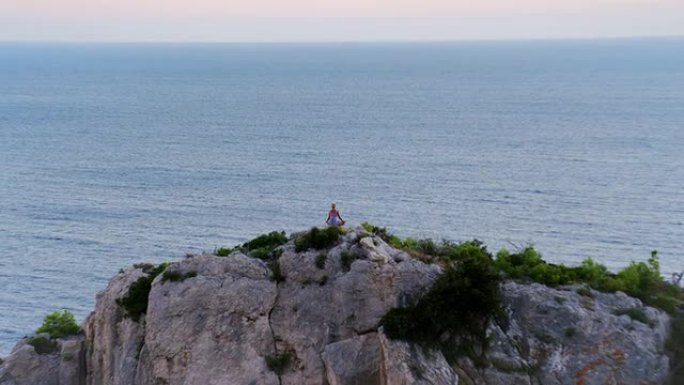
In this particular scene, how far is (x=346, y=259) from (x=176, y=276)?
609 centimetres

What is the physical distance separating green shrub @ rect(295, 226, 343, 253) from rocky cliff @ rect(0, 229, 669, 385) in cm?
28

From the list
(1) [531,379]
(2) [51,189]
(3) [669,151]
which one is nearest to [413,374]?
(1) [531,379]

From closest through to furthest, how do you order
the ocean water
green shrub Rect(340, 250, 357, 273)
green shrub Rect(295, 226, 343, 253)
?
green shrub Rect(340, 250, 357, 273)
green shrub Rect(295, 226, 343, 253)
the ocean water

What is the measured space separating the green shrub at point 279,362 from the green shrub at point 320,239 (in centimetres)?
391

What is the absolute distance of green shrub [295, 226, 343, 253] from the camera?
33625 mm

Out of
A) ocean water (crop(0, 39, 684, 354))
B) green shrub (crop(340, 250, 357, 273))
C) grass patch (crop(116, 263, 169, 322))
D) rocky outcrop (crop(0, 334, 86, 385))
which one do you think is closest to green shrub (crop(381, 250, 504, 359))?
green shrub (crop(340, 250, 357, 273))

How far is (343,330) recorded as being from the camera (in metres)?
31.8

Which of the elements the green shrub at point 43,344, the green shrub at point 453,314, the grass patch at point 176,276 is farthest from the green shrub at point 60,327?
the green shrub at point 453,314

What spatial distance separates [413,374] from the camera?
29609 millimetres

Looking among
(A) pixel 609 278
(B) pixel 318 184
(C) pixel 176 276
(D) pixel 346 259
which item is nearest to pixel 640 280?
(A) pixel 609 278

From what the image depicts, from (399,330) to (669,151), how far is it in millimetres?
97674

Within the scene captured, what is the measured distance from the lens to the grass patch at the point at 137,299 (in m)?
33.5

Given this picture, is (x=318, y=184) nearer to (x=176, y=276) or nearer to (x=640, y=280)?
(x=176, y=276)

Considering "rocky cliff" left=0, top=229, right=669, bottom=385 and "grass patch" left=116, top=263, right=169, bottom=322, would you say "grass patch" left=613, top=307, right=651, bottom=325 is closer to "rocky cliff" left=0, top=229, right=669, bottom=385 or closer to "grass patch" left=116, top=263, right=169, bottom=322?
"rocky cliff" left=0, top=229, right=669, bottom=385
